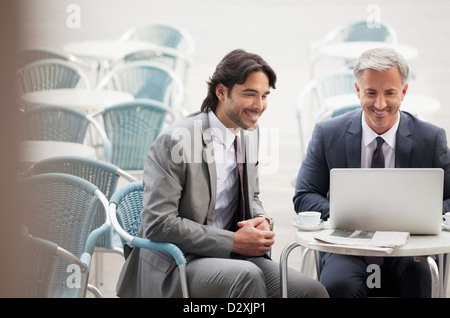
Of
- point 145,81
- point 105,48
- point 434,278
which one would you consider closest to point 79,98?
point 145,81

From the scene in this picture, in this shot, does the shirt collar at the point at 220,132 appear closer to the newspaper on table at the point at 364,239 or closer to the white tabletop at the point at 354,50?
the newspaper on table at the point at 364,239

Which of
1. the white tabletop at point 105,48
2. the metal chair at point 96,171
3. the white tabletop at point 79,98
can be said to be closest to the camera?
the metal chair at point 96,171

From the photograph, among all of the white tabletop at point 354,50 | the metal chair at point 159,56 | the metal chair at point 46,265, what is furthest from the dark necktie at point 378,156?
the metal chair at point 159,56

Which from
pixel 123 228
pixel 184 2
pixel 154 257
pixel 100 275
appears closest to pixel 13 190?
pixel 154 257

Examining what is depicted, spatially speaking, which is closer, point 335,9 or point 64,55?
point 64,55

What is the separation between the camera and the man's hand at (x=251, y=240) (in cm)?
229

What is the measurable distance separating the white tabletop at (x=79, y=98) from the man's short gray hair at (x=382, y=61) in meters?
2.80

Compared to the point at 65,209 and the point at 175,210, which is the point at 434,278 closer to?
the point at 175,210

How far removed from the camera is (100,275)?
3.80 metres

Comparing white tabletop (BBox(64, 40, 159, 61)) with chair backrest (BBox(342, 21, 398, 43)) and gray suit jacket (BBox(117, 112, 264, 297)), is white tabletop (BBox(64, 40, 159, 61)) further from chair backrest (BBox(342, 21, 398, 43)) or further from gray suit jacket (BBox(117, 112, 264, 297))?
gray suit jacket (BBox(117, 112, 264, 297))

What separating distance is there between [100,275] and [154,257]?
5.16ft

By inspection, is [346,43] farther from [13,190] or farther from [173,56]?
[13,190]

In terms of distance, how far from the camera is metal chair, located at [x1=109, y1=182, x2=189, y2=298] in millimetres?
2193

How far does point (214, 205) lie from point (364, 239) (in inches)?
22.2
